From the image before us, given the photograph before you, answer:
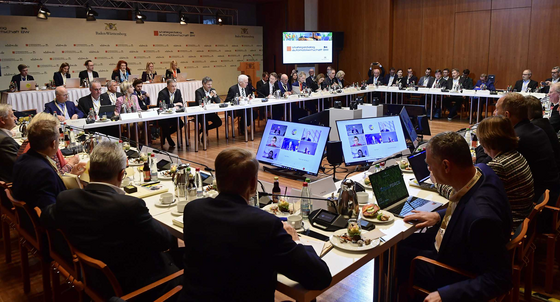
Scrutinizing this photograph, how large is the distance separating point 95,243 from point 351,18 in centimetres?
1416

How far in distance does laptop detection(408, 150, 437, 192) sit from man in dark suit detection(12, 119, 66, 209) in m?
2.40

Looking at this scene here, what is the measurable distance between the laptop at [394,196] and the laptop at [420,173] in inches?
9.3

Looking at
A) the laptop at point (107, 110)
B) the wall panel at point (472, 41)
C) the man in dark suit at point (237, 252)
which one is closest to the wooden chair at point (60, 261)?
the man in dark suit at point (237, 252)

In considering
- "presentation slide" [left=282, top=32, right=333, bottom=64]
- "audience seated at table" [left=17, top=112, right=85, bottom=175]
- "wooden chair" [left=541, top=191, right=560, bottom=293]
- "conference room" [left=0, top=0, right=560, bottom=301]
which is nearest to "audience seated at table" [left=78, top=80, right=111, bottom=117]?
"conference room" [left=0, top=0, right=560, bottom=301]

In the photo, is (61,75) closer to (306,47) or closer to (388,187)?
(306,47)

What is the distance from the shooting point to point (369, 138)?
463 centimetres

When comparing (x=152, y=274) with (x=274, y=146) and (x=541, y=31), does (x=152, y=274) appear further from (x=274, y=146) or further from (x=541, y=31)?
(x=541, y=31)

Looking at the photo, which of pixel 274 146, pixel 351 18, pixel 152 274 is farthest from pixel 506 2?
pixel 152 274

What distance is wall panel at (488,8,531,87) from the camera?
11.6m

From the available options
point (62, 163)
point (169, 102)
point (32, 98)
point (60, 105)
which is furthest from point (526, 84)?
point (32, 98)

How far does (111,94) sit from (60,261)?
5574mm

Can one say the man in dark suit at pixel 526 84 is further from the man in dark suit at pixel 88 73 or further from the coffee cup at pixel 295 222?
the man in dark suit at pixel 88 73

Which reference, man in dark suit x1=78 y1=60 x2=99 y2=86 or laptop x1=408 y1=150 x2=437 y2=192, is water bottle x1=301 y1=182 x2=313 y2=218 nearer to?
laptop x1=408 y1=150 x2=437 y2=192

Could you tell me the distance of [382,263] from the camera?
2346 mm
